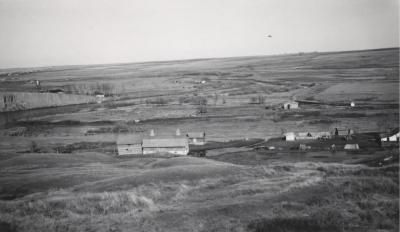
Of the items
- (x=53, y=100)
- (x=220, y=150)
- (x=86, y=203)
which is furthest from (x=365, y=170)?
(x=53, y=100)

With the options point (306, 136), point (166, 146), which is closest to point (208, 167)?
point (166, 146)

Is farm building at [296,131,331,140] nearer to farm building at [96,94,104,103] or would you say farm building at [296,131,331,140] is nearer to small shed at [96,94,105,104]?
small shed at [96,94,105,104]

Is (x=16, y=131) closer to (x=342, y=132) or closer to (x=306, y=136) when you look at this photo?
(x=306, y=136)

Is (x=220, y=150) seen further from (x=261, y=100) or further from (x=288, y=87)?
(x=288, y=87)

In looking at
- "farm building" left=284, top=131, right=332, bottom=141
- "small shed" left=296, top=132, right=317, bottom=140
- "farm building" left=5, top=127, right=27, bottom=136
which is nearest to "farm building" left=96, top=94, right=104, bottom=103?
"farm building" left=5, top=127, right=27, bottom=136

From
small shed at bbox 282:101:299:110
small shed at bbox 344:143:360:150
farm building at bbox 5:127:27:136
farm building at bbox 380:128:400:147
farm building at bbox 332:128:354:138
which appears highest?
small shed at bbox 282:101:299:110
